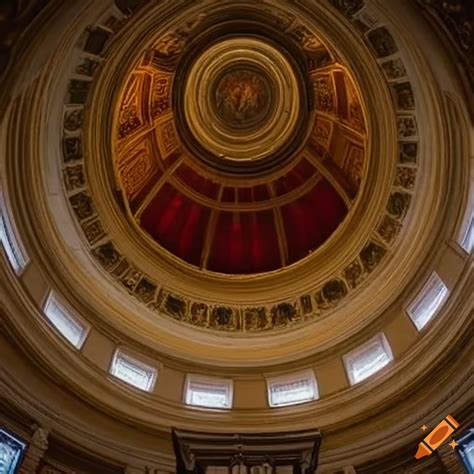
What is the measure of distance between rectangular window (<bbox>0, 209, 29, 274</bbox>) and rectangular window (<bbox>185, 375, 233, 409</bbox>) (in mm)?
5536

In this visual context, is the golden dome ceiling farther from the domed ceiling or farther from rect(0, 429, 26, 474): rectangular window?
rect(0, 429, 26, 474): rectangular window

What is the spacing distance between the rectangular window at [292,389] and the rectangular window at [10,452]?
699 centimetres

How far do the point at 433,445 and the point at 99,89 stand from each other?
1302 cm

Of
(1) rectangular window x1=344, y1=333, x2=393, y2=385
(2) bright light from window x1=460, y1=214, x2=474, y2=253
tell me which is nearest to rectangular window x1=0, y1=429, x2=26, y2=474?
(1) rectangular window x1=344, y1=333, x2=393, y2=385

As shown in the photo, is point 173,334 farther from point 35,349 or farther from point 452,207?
point 452,207

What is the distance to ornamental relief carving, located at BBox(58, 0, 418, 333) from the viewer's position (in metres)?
18.7

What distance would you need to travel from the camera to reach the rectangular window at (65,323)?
1709 centimetres

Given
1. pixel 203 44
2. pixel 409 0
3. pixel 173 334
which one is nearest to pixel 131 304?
pixel 173 334

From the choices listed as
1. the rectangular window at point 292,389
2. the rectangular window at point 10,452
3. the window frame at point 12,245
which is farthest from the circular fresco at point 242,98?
the rectangular window at point 10,452

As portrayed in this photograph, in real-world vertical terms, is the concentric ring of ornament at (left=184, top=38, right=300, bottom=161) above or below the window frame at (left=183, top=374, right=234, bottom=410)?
above

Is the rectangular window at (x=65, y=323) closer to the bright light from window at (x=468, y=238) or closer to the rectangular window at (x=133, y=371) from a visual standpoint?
the rectangular window at (x=133, y=371)

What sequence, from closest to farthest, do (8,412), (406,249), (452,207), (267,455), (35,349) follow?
(267,455) < (8,412) < (35,349) < (452,207) < (406,249)

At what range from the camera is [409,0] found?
10.6 meters

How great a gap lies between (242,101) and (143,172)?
4940mm
